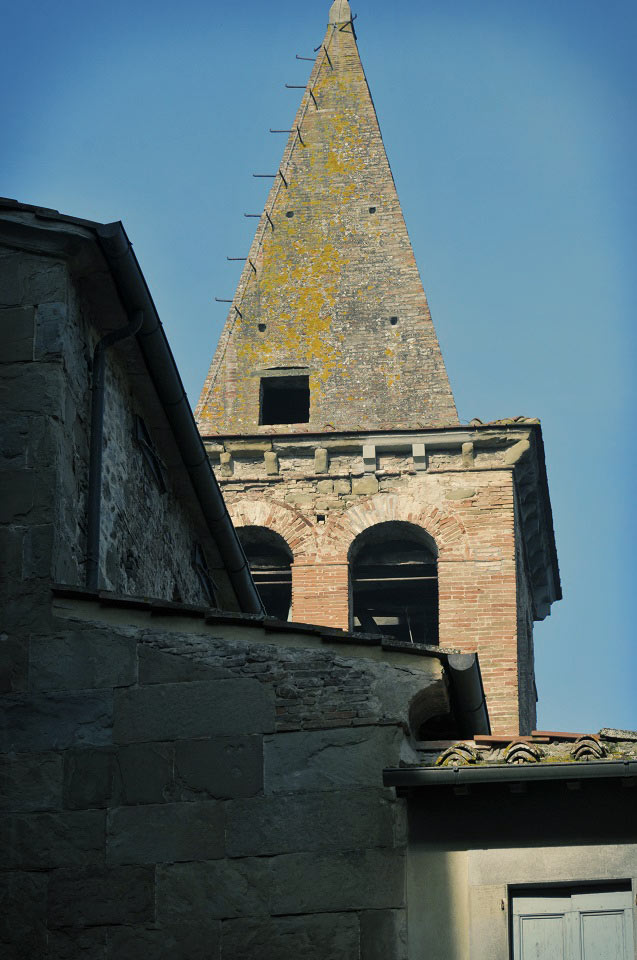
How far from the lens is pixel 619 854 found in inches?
368

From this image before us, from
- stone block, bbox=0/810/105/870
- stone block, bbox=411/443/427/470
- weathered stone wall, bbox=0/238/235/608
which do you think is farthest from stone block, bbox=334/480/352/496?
stone block, bbox=0/810/105/870

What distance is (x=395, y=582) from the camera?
83.4 feet

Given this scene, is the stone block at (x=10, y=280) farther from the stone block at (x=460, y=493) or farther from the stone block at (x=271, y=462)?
the stone block at (x=460, y=493)

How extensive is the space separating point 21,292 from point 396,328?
1634 centimetres

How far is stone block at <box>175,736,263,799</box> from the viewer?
9.52 m

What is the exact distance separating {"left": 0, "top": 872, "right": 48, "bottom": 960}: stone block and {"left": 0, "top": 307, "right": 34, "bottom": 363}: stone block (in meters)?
2.98

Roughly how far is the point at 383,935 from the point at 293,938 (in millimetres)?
442

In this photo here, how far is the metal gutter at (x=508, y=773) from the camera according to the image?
9281mm

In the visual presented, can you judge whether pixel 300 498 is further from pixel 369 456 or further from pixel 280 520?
pixel 369 456

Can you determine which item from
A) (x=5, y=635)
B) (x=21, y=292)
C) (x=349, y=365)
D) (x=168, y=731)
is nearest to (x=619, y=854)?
(x=168, y=731)

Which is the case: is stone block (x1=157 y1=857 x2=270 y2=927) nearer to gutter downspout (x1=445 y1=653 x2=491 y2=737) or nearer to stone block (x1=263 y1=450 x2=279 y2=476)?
gutter downspout (x1=445 y1=653 x2=491 y2=737)

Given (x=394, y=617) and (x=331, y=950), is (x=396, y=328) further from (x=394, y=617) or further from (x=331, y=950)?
(x=331, y=950)

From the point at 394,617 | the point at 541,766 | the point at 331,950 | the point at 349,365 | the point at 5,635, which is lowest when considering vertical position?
the point at 331,950

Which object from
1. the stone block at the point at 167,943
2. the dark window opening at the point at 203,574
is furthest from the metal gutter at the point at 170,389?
the stone block at the point at 167,943
